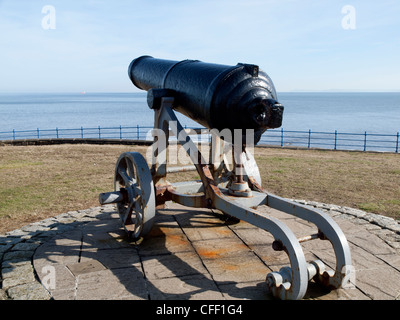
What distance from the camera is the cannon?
325 cm

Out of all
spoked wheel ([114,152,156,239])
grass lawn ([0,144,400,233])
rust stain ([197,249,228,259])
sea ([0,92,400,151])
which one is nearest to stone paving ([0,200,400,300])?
rust stain ([197,249,228,259])

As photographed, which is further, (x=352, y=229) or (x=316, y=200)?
(x=316, y=200)

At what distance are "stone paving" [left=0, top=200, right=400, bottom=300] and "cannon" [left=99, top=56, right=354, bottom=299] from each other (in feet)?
0.98

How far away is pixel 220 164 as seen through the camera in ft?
18.2

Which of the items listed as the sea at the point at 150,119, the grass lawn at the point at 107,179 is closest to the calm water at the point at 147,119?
the sea at the point at 150,119

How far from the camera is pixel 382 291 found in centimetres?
345

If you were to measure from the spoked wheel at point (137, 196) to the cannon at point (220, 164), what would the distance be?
1cm

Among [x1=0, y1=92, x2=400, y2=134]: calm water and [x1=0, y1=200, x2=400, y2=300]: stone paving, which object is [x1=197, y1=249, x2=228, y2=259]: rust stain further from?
[x1=0, y1=92, x2=400, y2=134]: calm water

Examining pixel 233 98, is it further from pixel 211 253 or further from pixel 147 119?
pixel 147 119

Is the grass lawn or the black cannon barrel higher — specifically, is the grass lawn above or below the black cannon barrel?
below

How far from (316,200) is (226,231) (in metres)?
2.56

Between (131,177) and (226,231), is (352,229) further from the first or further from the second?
(131,177)
